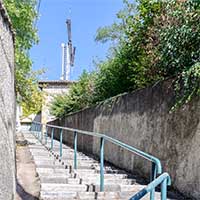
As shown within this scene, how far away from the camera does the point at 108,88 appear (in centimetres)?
1005

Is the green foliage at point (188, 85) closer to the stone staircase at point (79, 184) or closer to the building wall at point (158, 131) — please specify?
the building wall at point (158, 131)

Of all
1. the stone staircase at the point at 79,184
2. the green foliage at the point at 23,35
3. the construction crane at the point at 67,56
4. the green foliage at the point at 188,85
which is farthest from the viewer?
the construction crane at the point at 67,56

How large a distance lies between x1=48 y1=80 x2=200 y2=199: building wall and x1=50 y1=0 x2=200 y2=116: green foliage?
313 millimetres

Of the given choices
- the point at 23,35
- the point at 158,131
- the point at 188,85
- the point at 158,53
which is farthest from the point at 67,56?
the point at 188,85

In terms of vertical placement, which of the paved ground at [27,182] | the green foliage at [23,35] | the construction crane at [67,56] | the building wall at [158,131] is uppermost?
the construction crane at [67,56]

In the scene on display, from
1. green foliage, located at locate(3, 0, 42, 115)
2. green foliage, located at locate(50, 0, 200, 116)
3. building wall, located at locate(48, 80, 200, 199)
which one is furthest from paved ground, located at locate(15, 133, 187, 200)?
green foliage, located at locate(3, 0, 42, 115)

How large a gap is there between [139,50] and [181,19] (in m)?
2.53

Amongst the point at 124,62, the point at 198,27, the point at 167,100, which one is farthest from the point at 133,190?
the point at 124,62

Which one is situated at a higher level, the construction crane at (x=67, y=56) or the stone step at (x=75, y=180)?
the construction crane at (x=67, y=56)

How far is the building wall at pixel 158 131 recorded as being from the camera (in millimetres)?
4652

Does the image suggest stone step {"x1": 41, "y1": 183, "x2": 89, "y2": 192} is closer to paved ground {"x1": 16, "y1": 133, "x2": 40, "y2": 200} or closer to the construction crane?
paved ground {"x1": 16, "y1": 133, "x2": 40, "y2": 200}

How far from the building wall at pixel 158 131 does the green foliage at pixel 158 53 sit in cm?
31

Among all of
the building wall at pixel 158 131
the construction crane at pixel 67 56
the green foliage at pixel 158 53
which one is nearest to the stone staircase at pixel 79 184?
the building wall at pixel 158 131

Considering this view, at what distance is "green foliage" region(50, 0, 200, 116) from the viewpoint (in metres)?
5.00
